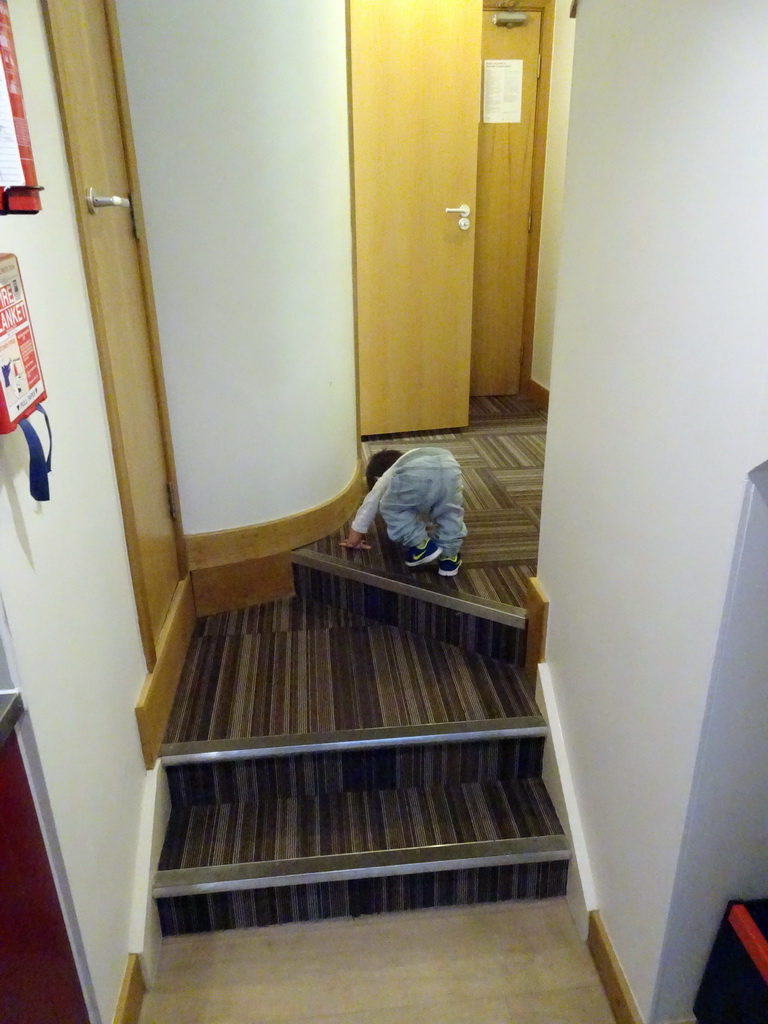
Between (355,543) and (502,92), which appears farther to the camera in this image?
(502,92)

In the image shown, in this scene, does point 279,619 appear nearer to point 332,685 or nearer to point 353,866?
point 332,685

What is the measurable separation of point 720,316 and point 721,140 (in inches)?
8.9

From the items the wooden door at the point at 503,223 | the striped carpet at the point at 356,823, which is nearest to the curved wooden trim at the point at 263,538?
the striped carpet at the point at 356,823

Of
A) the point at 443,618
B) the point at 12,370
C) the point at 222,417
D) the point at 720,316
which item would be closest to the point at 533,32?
the point at 222,417

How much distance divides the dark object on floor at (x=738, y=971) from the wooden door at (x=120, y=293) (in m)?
1.30

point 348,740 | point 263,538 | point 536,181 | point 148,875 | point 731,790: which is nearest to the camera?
point 731,790

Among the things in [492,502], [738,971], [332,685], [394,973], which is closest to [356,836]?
[394,973]

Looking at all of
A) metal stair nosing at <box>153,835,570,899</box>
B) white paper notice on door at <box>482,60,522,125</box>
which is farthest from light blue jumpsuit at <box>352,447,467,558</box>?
white paper notice on door at <box>482,60,522,125</box>

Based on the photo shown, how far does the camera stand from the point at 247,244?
6.54 ft

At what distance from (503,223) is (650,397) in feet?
9.61

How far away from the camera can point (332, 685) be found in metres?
1.97

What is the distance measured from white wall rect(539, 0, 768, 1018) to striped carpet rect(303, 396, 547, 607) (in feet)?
1.76

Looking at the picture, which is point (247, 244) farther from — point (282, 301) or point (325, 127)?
point (325, 127)

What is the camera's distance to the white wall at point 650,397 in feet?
3.06
